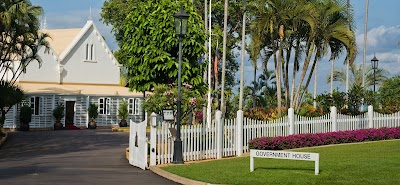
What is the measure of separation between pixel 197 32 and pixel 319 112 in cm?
823

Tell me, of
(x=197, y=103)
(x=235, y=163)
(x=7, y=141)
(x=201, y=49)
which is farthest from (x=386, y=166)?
(x=7, y=141)

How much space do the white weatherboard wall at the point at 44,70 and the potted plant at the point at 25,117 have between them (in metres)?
5.23

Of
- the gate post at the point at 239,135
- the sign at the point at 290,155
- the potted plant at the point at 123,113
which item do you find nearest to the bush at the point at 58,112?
the potted plant at the point at 123,113

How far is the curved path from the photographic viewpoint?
19.1 metres

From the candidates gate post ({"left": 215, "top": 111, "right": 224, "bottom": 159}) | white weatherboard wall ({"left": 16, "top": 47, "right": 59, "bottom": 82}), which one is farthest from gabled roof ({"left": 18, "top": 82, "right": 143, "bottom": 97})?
gate post ({"left": 215, "top": 111, "right": 224, "bottom": 159})

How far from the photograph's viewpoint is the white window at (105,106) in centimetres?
6041

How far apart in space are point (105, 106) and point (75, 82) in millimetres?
3469

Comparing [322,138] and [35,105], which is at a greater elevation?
[35,105]

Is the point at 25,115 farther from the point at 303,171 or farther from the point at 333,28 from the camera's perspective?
the point at 303,171

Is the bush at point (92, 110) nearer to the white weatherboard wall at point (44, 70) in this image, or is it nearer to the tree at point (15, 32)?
the white weatherboard wall at point (44, 70)

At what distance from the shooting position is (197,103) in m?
28.7

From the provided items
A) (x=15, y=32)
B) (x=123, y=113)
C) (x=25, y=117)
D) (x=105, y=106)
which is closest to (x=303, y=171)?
(x=15, y=32)

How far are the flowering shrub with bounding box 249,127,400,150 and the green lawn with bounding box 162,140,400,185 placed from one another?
2.79 metres

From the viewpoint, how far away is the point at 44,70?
59031 millimetres
